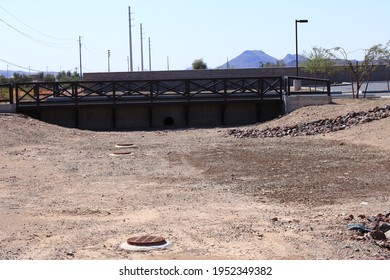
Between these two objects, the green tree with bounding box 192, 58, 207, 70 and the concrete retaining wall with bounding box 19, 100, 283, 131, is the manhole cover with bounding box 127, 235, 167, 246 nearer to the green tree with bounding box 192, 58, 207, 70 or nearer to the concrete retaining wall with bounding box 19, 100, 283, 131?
the concrete retaining wall with bounding box 19, 100, 283, 131

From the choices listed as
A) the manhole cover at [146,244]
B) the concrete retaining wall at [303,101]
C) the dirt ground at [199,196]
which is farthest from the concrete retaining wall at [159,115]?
the manhole cover at [146,244]

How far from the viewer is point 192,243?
10219 millimetres

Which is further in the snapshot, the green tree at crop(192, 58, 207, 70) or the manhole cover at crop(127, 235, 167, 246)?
the green tree at crop(192, 58, 207, 70)

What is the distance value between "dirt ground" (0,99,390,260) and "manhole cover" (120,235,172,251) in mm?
154

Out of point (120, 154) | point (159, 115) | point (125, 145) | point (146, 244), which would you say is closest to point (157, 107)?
point (159, 115)

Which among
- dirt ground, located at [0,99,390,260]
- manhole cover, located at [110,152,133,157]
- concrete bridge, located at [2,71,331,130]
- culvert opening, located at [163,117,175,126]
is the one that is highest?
concrete bridge, located at [2,71,331,130]

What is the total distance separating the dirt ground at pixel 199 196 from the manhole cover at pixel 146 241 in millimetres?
227

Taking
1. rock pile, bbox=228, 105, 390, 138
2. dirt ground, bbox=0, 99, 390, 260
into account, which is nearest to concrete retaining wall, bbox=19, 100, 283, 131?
rock pile, bbox=228, 105, 390, 138

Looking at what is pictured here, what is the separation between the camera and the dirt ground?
1004 centimetres

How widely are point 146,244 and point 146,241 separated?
13cm

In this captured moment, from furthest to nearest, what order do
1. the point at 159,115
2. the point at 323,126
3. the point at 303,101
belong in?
the point at 159,115
the point at 303,101
the point at 323,126

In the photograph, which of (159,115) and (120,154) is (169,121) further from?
(120,154)

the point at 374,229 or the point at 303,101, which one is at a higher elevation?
the point at 303,101

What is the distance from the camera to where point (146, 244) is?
9.95m
